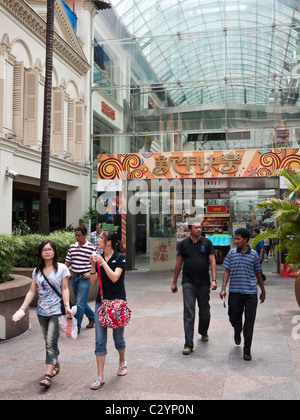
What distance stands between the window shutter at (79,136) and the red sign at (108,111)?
180 centimetres

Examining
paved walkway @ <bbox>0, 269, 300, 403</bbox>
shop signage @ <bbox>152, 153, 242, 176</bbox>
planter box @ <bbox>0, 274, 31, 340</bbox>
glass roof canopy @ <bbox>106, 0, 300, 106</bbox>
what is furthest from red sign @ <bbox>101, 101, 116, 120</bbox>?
planter box @ <bbox>0, 274, 31, 340</bbox>

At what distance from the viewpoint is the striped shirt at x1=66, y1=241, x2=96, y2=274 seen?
6965 millimetres

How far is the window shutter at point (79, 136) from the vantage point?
19047 mm

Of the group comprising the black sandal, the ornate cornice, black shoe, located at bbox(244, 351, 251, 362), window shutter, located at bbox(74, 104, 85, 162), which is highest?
the ornate cornice

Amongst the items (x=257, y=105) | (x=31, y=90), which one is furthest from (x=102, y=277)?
(x=257, y=105)

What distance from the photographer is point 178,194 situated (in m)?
17.9

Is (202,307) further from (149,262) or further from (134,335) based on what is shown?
(149,262)

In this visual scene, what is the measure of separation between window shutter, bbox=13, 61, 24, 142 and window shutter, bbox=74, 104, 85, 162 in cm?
422

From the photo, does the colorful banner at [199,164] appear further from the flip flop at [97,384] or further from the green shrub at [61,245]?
the flip flop at [97,384]

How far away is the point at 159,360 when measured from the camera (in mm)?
5484

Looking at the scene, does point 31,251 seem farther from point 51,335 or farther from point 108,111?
point 108,111

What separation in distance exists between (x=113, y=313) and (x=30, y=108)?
12.5m

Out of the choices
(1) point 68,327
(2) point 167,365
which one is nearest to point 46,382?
(1) point 68,327

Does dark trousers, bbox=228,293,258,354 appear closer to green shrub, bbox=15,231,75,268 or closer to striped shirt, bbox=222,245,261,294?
striped shirt, bbox=222,245,261,294
